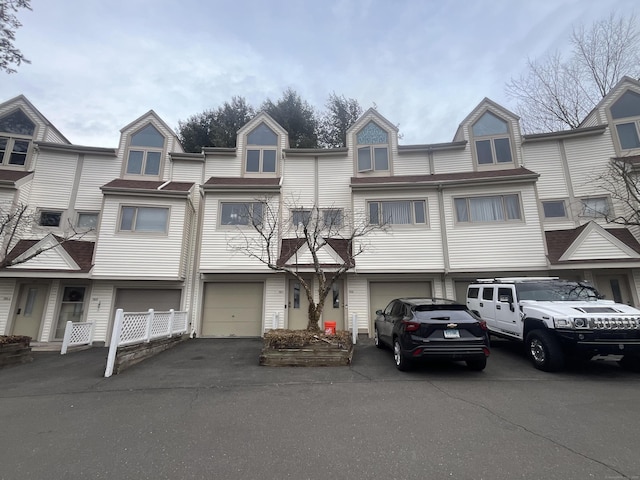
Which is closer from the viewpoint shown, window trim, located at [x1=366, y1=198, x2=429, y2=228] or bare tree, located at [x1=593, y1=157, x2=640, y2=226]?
bare tree, located at [x1=593, y1=157, x2=640, y2=226]

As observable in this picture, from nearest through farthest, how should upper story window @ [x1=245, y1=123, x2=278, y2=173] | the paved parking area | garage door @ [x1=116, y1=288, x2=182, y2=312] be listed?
the paved parking area, garage door @ [x1=116, y1=288, x2=182, y2=312], upper story window @ [x1=245, y1=123, x2=278, y2=173]

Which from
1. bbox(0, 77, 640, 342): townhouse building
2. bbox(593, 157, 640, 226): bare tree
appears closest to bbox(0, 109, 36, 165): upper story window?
bbox(0, 77, 640, 342): townhouse building

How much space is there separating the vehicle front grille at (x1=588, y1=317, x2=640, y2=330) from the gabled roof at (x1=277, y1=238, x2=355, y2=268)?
713cm

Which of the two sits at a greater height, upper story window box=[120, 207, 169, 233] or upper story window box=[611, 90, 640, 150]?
upper story window box=[611, 90, 640, 150]

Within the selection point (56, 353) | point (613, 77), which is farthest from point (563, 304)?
point (613, 77)

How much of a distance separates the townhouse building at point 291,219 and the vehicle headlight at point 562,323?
5558mm

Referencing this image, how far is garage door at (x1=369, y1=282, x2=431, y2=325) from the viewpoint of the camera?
12586 mm

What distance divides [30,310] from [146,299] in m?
4.48

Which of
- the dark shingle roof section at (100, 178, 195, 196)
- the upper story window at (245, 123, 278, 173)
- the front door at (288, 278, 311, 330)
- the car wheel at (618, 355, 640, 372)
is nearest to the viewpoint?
the car wheel at (618, 355, 640, 372)

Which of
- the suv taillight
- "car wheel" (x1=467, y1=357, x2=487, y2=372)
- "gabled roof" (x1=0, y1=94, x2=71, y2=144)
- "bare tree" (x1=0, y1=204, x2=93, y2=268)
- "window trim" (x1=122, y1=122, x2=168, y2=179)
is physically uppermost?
"gabled roof" (x1=0, y1=94, x2=71, y2=144)

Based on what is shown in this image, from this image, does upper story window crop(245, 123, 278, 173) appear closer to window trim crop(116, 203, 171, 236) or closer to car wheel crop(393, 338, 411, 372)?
window trim crop(116, 203, 171, 236)

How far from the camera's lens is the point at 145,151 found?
14.2m

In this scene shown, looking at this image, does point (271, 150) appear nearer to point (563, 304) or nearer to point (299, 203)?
point (299, 203)

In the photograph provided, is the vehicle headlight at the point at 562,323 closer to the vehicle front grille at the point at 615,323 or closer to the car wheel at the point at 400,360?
the vehicle front grille at the point at 615,323
